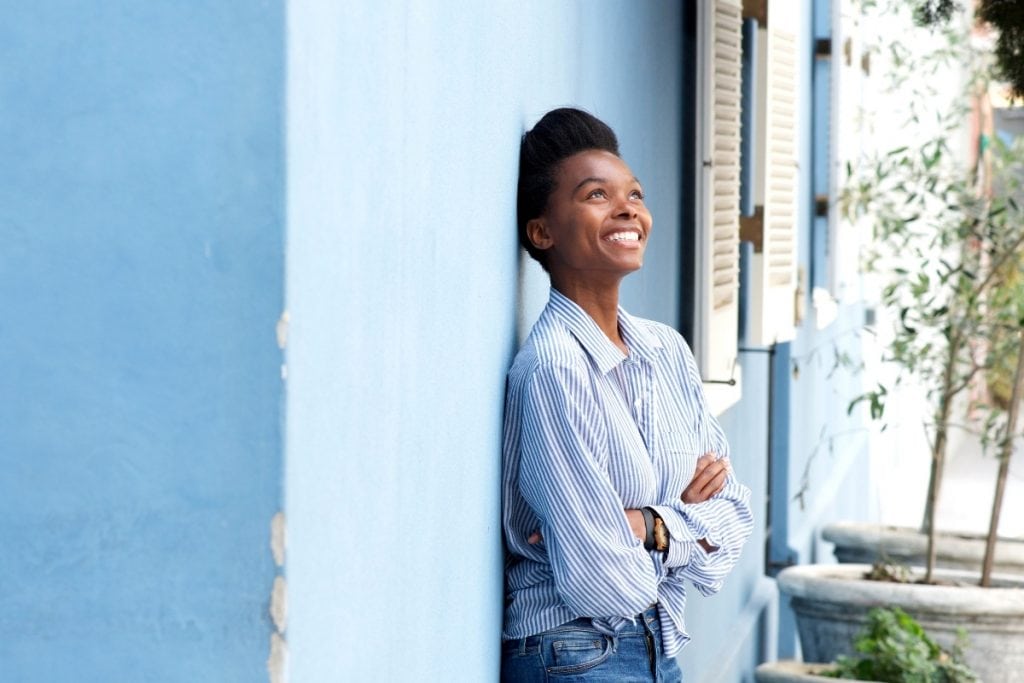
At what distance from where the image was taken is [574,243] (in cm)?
250

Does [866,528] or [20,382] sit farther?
[866,528]

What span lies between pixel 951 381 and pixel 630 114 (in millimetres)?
2449

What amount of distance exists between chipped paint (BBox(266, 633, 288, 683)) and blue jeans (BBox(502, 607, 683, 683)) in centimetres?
105

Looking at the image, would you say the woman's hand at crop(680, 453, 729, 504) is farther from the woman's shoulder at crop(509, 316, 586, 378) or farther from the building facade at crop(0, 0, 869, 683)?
the building facade at crop(0, 0, 869, 683)

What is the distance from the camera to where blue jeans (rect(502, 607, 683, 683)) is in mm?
2361

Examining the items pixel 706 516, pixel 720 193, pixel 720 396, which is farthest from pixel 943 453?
pixel 706 516

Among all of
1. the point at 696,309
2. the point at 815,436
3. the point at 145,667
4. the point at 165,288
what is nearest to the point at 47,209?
the point at 165,288

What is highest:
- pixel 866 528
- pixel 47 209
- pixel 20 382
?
pixel 47 209

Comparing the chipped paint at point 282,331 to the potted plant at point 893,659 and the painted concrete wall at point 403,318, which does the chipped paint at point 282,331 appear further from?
the potted plant at point 893,659

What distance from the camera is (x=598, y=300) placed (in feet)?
8.41

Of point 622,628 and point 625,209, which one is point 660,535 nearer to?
point 622,628

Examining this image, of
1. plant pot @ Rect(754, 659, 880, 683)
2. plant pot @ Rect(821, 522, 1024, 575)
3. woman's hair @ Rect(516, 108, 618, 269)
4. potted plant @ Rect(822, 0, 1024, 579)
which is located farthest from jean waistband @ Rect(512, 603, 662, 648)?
plant pot @ Rect(821, 522, 1024, 575)

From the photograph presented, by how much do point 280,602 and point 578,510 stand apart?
96 cm

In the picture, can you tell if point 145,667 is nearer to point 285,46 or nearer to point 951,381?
point 285,46
